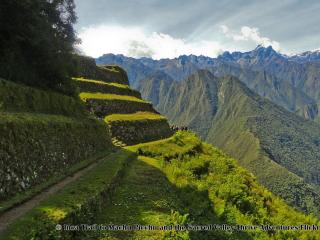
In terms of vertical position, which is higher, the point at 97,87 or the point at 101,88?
the point at 97,87

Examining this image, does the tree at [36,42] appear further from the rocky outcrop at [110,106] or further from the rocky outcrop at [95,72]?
the rocky outcrop at [95,72]

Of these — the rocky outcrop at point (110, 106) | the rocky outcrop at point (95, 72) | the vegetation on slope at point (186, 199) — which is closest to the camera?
the vegetation on slope at point (186, 199)

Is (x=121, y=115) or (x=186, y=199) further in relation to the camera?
(x=121, y=115)

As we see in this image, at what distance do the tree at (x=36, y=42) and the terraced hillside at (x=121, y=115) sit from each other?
32.2 ft

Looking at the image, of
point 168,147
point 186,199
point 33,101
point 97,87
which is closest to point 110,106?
point 97,87

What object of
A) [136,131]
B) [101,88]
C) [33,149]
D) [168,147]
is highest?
[101,88]

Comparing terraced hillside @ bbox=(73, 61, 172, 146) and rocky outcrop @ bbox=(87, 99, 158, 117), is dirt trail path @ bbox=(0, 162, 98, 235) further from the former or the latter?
rocky outcrop @ bbox=(87, 99, 158, 117)

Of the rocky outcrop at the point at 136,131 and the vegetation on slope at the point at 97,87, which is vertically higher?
the vegetation on slope at the point at 97,87

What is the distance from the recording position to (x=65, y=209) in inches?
636

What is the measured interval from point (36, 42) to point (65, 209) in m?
21.3

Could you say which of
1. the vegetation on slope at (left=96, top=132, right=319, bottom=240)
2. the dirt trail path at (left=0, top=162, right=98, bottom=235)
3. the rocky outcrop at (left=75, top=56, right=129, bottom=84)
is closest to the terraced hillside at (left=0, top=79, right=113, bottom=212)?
the dirt trail path at (left=0, top=162, right=98, bottom=235)

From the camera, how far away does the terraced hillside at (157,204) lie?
52.5 ft

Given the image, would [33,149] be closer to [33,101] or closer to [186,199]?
[33,101]

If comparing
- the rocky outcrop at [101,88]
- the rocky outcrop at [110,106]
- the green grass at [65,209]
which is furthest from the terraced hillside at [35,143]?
the rocky outcrop at [101,88]
